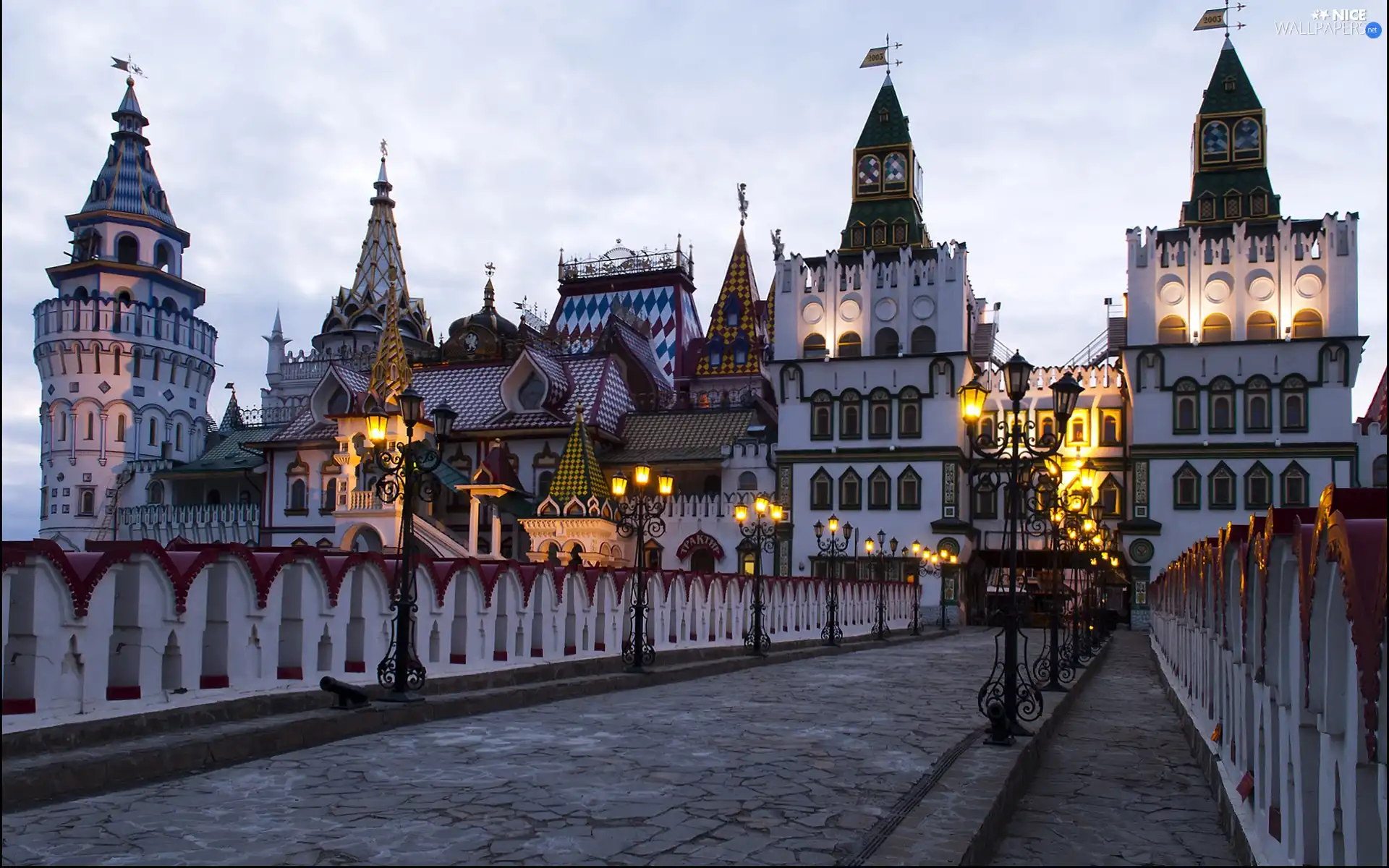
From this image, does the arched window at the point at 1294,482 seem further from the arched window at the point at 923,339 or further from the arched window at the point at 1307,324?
the arched window at the point at 923,339

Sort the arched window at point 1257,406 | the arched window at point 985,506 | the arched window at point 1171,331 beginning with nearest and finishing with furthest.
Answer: the arched window at point 1257,406 < the arched window at point 1171,331 < the arched window at point 985,506

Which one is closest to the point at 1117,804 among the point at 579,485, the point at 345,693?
the point at 345,693

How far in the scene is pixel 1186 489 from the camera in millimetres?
40688

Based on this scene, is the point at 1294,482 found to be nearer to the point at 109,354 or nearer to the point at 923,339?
the point at 923,339

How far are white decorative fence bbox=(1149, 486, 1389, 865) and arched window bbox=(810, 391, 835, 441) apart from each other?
37.3 meters

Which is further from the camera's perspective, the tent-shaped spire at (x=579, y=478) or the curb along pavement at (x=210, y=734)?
the tent-shaped spire at (x=579, y=478)

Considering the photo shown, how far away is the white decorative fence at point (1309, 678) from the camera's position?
126 inches

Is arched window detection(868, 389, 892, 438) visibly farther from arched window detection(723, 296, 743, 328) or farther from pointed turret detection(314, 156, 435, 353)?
pointed turret detection(314, 156, 435, 353)

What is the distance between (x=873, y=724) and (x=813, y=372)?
34656 millimetres

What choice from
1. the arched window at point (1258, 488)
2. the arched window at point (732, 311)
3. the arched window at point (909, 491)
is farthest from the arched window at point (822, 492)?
the arched window at point (732, 311)

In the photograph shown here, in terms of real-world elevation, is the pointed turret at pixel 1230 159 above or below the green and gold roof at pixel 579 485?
above

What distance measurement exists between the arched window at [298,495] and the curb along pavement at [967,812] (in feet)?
135

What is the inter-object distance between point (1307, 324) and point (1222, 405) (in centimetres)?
384

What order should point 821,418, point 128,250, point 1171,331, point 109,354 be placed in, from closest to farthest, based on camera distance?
point 1171,331 < point 821,418 < point 109,354 < point 128,250
